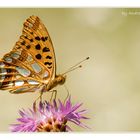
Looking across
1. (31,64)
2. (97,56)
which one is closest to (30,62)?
(31,64)

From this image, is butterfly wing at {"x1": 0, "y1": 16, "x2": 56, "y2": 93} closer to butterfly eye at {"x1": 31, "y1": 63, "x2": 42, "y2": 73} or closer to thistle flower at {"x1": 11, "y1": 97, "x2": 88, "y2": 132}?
butterfly eye at {"x1": 31, "y1": 63, "x2": 42, "y2": 73}

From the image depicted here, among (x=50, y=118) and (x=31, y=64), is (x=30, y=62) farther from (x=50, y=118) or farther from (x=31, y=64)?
(x=50, y=118)

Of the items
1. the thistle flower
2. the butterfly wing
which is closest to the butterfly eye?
the butterfly wing

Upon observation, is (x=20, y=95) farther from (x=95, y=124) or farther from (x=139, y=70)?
(x=139, y=70)

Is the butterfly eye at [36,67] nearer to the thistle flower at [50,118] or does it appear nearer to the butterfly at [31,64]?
the butterfly at [31,64]

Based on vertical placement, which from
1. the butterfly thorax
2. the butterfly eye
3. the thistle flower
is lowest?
the thistle flower

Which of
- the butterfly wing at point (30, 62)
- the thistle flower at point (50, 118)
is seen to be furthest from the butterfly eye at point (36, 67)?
the thistle flower at point (50, 118)
